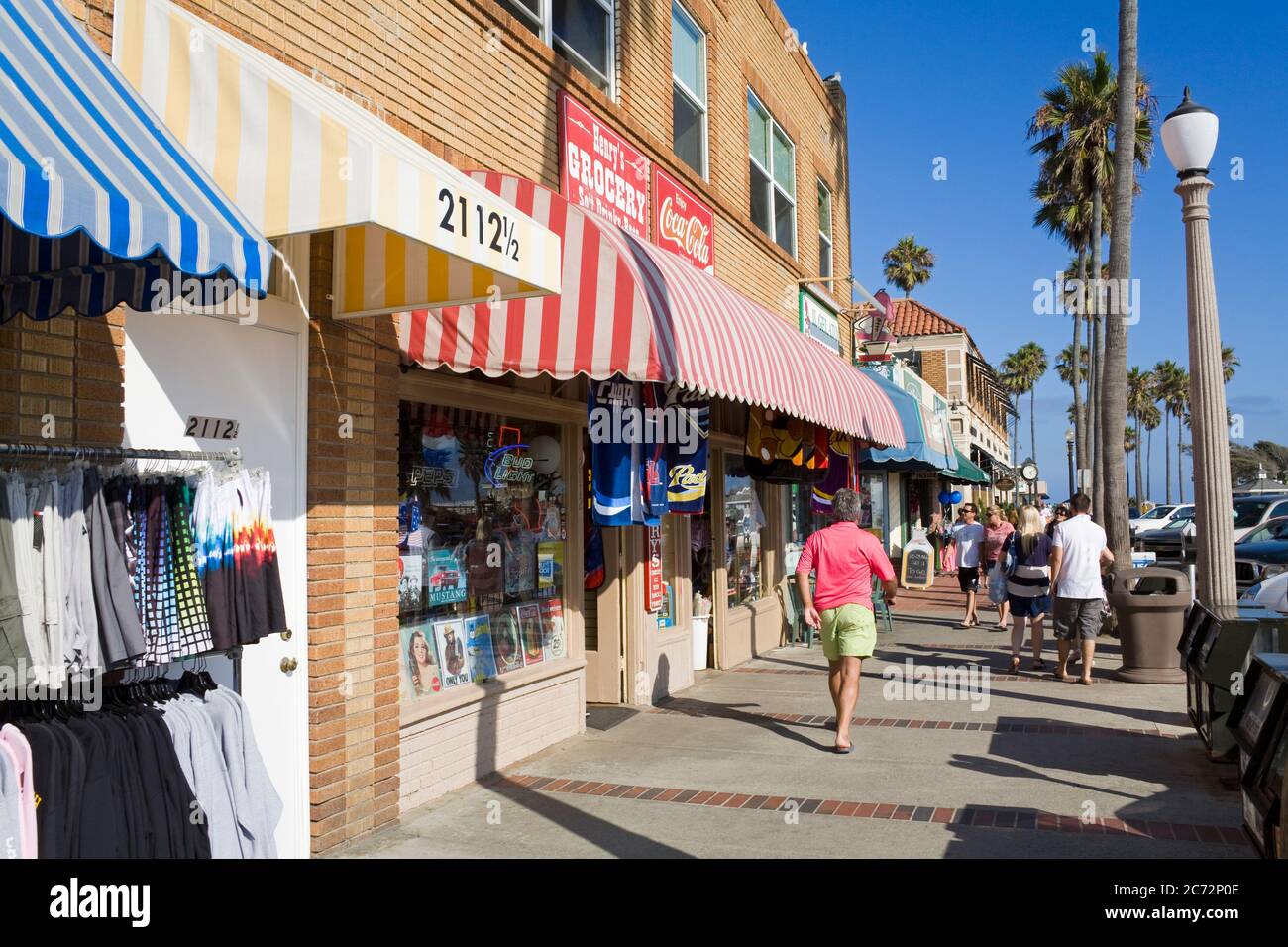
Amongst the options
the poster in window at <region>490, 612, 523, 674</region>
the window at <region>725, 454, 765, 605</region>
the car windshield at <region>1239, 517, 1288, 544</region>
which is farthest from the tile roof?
the poster in window at <region>490, 612, 523, 674</region>

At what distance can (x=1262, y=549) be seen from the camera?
17.7 metres

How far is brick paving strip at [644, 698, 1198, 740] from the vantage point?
8.03 meters

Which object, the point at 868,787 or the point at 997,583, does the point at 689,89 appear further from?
the point at 997,583

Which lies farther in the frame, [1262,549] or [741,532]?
[1262,549]

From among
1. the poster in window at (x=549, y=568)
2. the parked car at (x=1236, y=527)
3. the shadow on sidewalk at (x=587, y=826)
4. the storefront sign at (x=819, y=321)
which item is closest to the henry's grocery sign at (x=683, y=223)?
the poster in window at (x=549, y=568)

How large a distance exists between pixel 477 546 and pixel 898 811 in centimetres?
336

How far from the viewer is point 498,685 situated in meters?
7.18

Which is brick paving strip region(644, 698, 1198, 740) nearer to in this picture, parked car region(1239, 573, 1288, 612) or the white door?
parked car region(1239, 573, 1288, 612)

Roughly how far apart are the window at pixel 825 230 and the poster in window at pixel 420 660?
11.5 metres

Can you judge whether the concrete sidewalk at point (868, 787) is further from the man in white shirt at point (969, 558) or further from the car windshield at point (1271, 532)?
the car windshield at point (1271, 532)

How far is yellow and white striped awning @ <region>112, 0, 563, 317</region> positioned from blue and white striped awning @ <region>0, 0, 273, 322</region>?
57cm

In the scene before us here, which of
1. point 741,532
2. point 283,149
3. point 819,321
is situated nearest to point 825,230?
point 819,321

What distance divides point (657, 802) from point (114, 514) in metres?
3.89
